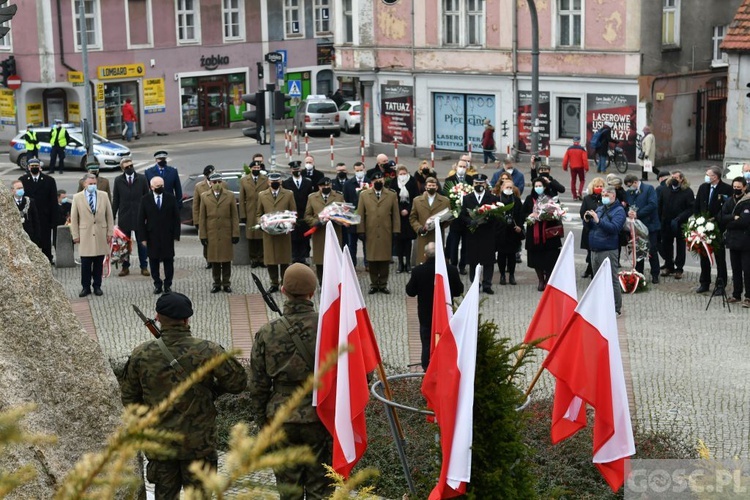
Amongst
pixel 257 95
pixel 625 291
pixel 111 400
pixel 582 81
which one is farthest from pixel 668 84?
pixel 111 400

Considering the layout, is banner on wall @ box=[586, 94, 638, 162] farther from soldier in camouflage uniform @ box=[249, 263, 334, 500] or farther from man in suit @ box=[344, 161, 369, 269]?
soldier in camouflage uniform @ box=[249, 263, 334, 500]

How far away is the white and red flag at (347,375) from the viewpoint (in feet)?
26.9

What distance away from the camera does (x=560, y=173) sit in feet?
114

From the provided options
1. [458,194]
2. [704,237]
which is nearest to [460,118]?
[458,194]

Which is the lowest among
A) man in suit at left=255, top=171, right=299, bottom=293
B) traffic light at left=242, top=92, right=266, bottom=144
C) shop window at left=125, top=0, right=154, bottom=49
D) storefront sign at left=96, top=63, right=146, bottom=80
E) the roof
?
man in suit at left=255, top=171, right=299, bottom=293

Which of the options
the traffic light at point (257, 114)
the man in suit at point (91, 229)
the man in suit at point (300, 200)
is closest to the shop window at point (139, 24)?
the traffic light at point (257, 114)

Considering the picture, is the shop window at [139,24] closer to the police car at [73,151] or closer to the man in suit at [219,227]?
the police car at [73,151]

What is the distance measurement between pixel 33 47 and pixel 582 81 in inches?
806

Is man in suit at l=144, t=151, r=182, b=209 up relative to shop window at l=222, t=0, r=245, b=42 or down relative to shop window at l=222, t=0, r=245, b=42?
down

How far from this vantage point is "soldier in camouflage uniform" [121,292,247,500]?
7.90m

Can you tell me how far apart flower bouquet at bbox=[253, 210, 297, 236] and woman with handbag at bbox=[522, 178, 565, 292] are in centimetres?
332

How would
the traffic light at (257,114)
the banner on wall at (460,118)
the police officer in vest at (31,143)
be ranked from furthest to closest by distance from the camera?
the banner on wall at (460,118) → the police officer in vest at (31,143) → the traffic light at (257,114)

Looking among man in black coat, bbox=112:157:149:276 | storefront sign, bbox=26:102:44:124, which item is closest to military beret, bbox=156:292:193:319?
man in black coat, bbox=112:157:149:276

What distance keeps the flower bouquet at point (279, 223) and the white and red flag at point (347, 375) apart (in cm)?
936
